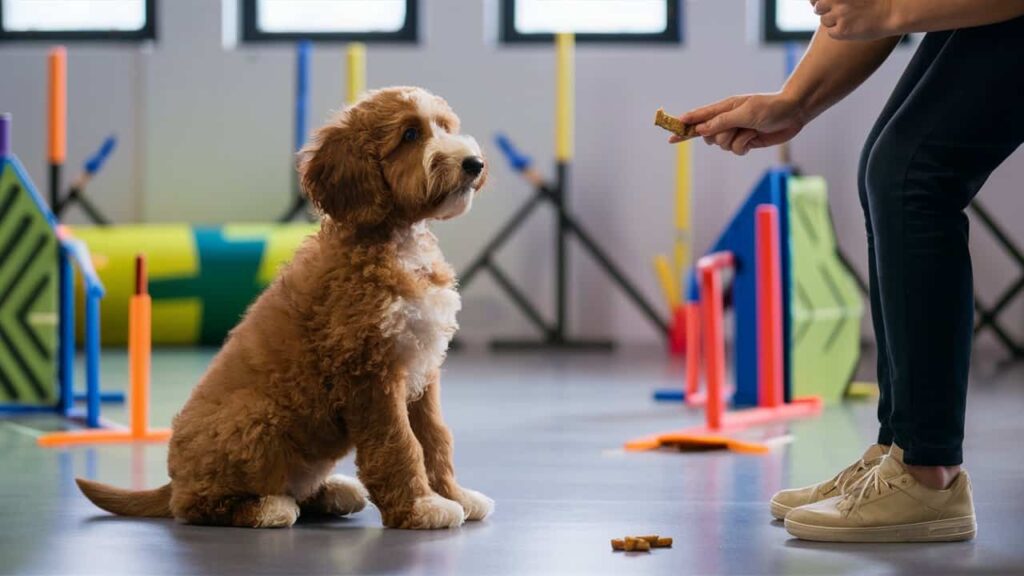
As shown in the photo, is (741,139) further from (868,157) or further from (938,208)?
(938,208)

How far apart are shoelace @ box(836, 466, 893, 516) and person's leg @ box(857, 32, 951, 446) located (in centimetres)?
13

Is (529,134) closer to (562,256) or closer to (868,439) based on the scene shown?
(562,256)

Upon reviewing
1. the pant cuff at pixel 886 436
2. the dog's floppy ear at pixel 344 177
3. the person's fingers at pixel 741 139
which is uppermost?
the person's fingers at pixel 741 139

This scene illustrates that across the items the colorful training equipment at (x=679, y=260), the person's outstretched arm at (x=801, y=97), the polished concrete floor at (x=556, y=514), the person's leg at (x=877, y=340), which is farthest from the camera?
the colorful training equipment at (x=679, y=260)

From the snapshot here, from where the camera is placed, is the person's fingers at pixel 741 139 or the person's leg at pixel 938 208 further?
the person's fingers at pixel 741 139

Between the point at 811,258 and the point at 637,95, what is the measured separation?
290 cm

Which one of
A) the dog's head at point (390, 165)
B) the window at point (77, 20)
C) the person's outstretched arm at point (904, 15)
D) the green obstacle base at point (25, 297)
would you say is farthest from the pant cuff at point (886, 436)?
the window at point (77, 20)

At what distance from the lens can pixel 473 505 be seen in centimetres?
242

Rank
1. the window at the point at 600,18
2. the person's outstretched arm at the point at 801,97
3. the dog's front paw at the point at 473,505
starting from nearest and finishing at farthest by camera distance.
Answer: the person's outstretched arm at the point at 801,97 → the dog's front paw at the point at 473,505 → the window at the point at 600,18

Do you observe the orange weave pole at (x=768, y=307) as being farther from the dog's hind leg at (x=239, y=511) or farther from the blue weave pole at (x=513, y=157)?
the blue weave pole at (x=513, y=157)

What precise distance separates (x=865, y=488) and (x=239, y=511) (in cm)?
105

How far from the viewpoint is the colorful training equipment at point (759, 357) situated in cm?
349

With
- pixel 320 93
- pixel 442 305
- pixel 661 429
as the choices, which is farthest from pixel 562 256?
pixel 442 305

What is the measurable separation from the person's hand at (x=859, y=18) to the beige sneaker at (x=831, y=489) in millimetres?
734
